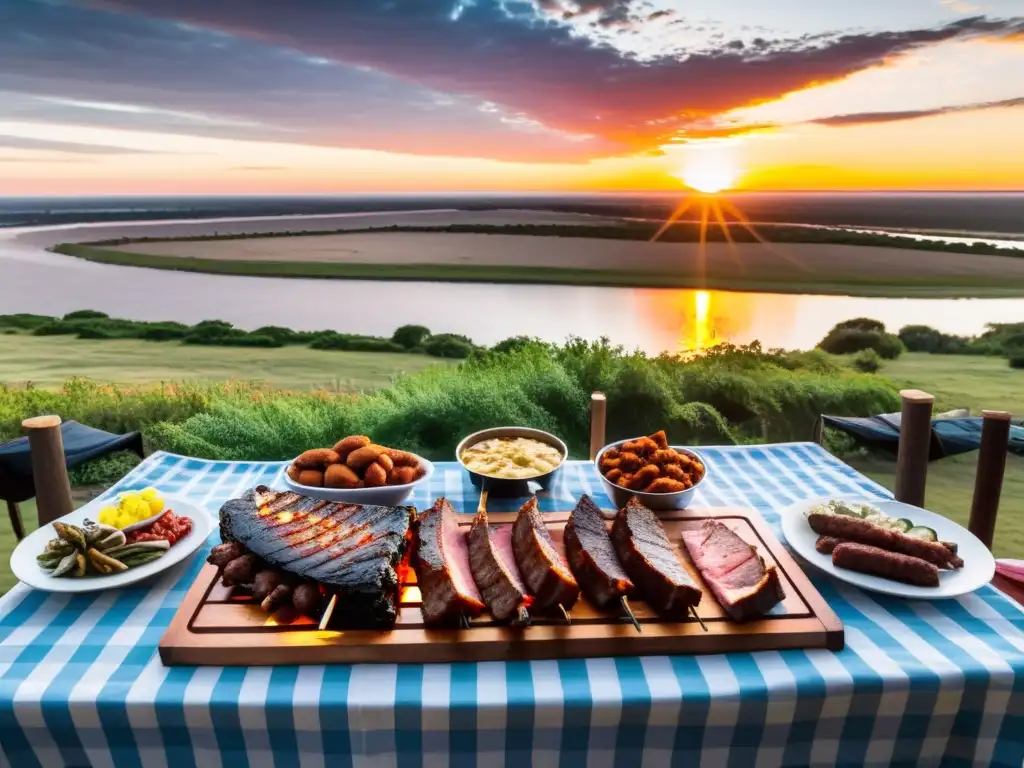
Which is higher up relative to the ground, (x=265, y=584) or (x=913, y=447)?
(x=913, y=447)

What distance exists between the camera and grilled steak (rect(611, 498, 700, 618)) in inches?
74.1

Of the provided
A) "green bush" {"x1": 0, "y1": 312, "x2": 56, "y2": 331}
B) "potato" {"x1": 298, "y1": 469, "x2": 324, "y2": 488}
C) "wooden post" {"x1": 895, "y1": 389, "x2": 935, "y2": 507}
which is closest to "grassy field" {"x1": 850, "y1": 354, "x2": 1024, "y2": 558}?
"wooden post" {"x1": 895, "y1": 389, "x2": 935, "y2": 507}

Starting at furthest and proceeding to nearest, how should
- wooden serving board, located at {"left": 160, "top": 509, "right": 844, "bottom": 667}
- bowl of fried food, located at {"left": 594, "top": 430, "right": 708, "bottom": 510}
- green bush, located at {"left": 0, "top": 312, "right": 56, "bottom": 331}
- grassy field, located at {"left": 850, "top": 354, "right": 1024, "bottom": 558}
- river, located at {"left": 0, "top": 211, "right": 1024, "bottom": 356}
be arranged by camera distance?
1. green bush, located at {"left": 0, "top": 312, "right": 56, "bottom": 331}
2. river, located at {"left": 0, "top": 211, "right": 1024, "bottom": 356}
3. grassy field, located at {"left": 850, "top": 354, "right": 1024, "bottom": 558}
4. bowl of fried food, located at {"left": 594, "top": 430, "right": 708, "bottom": 510}
5. wooden serving board, located at {"left": 160, "top": 509, "right": 844, "bottom": 667}

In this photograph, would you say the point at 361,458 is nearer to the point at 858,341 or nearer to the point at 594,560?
the point at 594,560

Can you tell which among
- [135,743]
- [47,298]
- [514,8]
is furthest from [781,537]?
[47,298]

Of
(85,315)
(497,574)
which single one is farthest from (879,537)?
(85,315)

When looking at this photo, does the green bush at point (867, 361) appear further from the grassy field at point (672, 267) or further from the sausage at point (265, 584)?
the sausage at point (265, 584)

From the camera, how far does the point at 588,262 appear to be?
9.02 meters

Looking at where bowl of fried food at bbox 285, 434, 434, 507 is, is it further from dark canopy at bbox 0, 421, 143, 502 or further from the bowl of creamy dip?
dark canopy at bbox 0, 421, 143, 502

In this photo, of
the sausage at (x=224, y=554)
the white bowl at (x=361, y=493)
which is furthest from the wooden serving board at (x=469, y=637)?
the white bowl at (x=361, y=493)

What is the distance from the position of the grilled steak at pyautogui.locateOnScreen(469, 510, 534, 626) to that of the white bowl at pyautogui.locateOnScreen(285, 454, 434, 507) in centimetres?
36

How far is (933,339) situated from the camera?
8680 mm

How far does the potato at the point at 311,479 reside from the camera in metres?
2.53

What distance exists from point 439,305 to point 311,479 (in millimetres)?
6120
